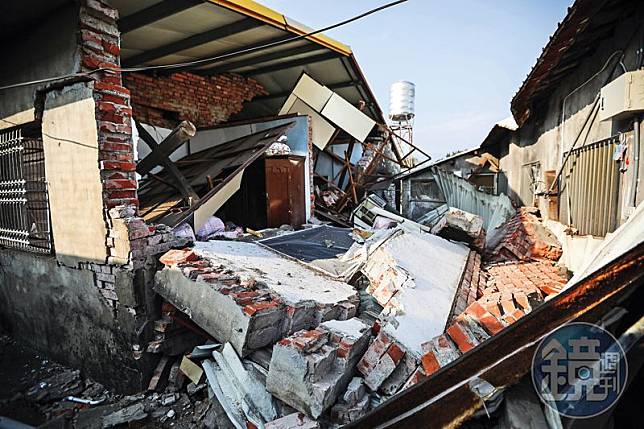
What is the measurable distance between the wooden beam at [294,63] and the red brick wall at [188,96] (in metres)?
0.55

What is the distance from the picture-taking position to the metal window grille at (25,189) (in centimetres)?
400

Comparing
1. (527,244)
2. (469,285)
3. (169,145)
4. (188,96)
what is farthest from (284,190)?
(527,244)

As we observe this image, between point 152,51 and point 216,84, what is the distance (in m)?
1.91

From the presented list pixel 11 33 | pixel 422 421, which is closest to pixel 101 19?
pixel 11 33

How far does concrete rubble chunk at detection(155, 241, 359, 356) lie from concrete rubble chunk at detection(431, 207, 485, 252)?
3.37 metres

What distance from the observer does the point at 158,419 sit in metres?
3.09

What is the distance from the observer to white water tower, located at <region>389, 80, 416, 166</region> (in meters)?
15.8

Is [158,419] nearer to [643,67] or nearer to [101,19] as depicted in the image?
[101,19]

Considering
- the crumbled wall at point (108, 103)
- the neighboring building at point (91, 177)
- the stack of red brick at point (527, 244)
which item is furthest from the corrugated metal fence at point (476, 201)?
the crumbled wall at point (108, 103)

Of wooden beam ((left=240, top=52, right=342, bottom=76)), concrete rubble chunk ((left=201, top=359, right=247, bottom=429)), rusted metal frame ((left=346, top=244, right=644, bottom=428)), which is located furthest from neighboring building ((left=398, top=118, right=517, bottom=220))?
rusted metal frame ((left=346, top=244, right=644, bottom=428))

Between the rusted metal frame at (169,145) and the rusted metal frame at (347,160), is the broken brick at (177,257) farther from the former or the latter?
the rusted metal frame at (347,160)

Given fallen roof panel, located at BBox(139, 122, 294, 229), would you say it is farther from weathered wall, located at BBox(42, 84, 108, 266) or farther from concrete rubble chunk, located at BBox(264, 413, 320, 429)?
concrete rubble chunk, located at BBox(264, 413, 320, 429)

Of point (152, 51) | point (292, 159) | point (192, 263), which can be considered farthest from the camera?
point (292, 159)

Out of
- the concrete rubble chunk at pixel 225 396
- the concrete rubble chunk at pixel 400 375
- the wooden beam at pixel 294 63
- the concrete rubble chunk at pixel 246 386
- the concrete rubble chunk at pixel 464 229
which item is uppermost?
the wooden beam at pixel 294 63
